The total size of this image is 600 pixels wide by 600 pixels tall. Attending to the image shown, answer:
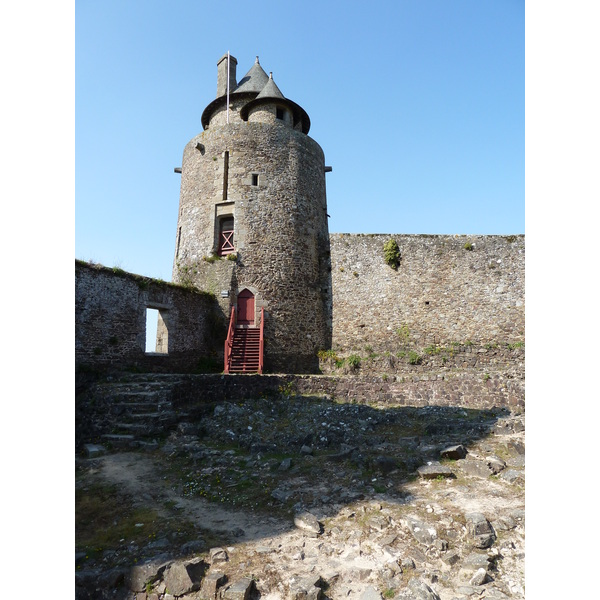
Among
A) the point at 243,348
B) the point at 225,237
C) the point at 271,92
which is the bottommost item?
the point at 243,348

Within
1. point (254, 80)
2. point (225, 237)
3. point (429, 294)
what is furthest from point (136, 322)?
point (254, 80)

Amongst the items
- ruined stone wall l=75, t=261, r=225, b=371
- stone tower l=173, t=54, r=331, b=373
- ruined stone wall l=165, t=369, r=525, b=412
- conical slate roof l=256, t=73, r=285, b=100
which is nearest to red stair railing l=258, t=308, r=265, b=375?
stone tower l=173, t=54, r=331, b=373

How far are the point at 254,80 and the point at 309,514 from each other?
20.6 meters

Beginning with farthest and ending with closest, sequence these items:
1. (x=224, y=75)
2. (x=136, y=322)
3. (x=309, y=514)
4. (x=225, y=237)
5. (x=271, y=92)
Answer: (x=224, y=75), (x=271, y=92), (x=225, y=237), (x=136, y=322), (x=309, y=514)

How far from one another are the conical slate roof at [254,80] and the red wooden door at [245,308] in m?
10.7

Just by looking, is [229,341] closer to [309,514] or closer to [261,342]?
[261,342]

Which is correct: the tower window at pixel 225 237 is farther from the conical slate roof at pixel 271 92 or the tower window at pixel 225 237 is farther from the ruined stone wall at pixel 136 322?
the conical slate roof at pixel 271 92

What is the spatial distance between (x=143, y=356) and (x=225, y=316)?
376 cm

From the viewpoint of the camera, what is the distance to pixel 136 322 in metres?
12.4

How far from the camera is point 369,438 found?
26.5 feet

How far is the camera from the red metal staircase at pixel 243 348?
14.5 m

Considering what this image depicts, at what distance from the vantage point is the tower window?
639 inches

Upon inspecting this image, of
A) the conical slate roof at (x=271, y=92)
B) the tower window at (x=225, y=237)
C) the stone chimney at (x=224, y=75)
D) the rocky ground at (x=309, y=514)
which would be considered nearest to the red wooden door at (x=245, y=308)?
the tower window at (x=225, y=237)

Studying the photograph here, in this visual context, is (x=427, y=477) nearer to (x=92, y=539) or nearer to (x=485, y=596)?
(x=485, y=596)
